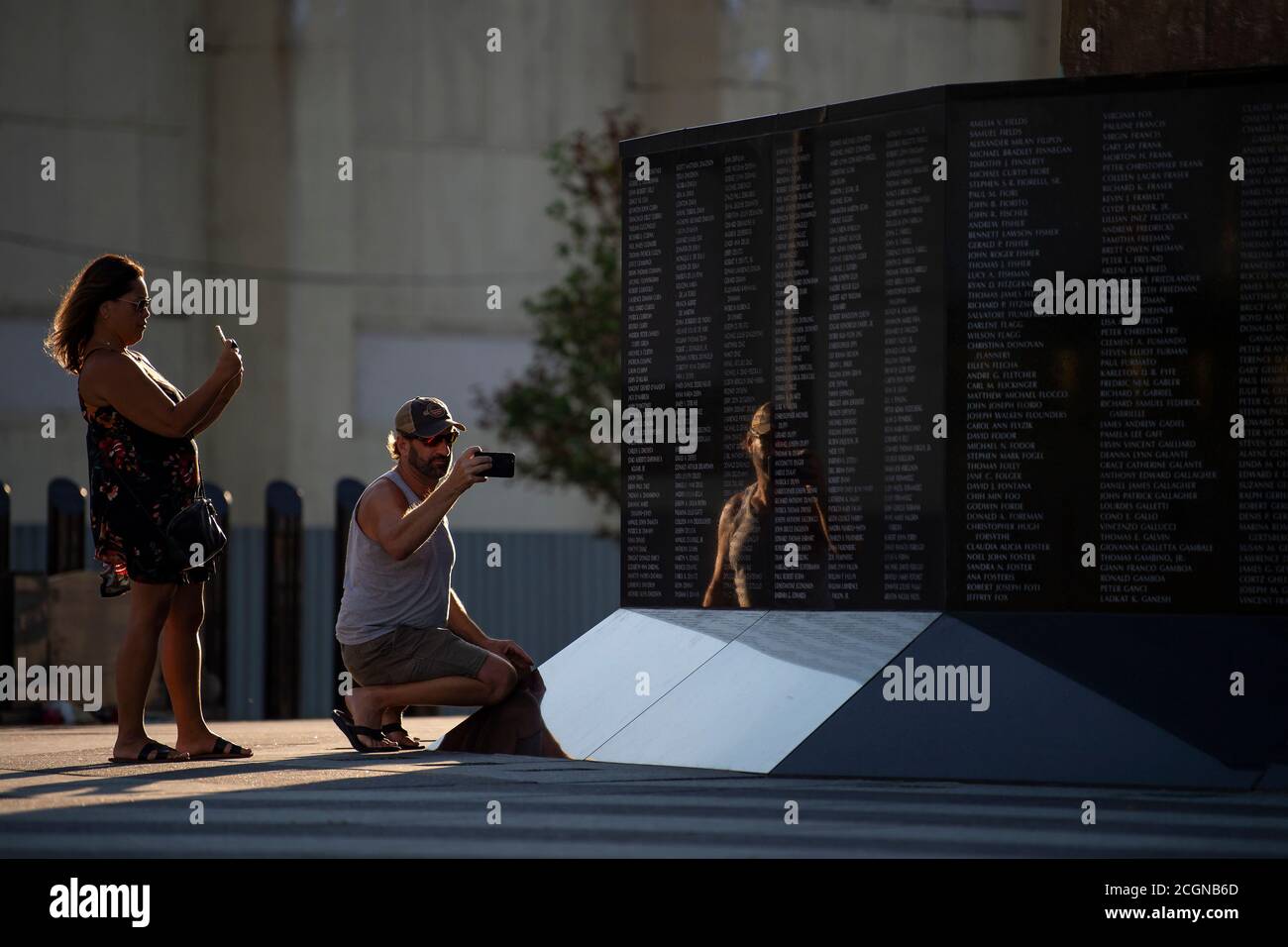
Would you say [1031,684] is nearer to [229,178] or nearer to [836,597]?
[836,597]

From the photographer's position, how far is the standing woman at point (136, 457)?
850 cm

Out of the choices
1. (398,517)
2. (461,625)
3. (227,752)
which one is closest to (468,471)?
(398,517)

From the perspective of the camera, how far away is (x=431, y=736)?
439 inches

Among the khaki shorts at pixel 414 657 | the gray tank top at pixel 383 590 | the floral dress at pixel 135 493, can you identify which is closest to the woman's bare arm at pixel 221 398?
the floral dress at pixel 135 493

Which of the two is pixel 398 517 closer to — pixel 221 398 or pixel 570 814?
pixel 221 398

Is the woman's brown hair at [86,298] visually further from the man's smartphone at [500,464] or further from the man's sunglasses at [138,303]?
the man's smartphone at [500,464]

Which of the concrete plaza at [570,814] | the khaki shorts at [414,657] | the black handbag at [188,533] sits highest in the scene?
the black handbag at [188,533]

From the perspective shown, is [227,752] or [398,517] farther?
[398,517]

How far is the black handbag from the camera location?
848 cm

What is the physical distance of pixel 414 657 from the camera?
977cm

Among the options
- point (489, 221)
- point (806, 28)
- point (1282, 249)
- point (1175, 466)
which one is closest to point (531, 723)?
point (1175, 466)

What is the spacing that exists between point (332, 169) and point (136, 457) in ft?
67.9

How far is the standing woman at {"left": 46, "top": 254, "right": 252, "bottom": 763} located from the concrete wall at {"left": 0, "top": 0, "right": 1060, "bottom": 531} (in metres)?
19.6

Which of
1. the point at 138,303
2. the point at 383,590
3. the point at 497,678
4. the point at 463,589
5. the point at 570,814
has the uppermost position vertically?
the point at 138,303
